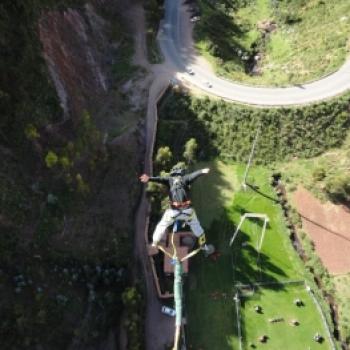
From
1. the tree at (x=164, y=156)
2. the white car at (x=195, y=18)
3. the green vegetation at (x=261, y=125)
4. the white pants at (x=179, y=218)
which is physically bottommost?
the white pants at (x=179, y=218)

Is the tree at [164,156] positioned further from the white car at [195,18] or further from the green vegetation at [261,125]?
the white car at [195,18]

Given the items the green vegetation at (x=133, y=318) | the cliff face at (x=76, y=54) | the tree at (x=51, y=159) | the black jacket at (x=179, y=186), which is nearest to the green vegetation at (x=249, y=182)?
the green vegetation at (x=133, y=318)

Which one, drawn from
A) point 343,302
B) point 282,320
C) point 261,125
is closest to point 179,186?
point 282,320

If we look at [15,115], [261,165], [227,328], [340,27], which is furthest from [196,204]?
[340,27]

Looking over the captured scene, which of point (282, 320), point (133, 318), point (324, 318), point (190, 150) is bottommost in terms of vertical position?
point (133, 318)

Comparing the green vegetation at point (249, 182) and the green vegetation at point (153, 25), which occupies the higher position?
the green vegetation at point (153, 25)

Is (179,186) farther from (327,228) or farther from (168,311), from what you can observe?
(327,228)

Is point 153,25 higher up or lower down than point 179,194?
higher up
